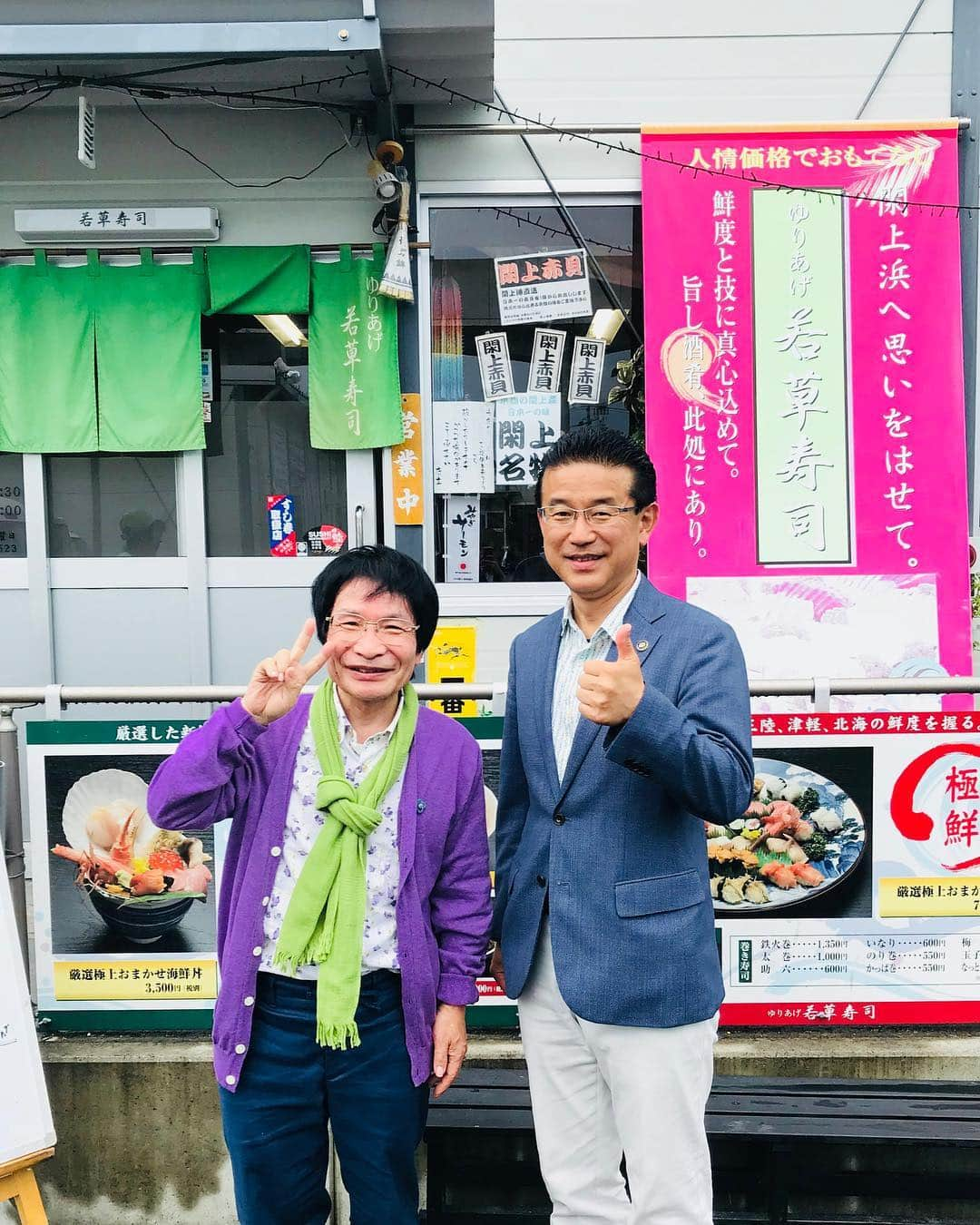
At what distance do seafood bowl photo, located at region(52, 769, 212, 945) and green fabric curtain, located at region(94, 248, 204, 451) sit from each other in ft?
11.3

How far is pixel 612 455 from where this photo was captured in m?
2.27

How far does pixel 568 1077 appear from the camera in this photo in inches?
94.4

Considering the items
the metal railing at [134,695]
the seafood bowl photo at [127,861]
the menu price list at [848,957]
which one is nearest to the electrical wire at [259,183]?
the metal railing at [134,695]

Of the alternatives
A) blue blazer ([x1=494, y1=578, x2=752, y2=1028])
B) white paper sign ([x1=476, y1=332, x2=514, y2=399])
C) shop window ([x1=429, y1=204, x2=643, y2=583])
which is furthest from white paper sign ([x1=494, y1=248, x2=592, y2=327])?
blue blazer ([x1=494, y1=578, x2=752, y2=1028])

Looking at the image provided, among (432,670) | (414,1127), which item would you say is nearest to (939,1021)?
(414,1127)

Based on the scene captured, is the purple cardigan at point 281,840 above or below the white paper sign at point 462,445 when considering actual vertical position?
below

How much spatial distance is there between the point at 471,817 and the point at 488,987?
4.80 feet

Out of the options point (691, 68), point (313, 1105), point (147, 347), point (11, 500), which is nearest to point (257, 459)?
point (147, 347)

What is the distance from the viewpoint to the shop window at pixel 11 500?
6602mm

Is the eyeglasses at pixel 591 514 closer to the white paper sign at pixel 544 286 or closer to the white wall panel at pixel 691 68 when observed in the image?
the white paper sign at pixel 544 286

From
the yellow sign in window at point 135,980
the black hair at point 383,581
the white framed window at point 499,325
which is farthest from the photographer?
the white framed window at point 499,325

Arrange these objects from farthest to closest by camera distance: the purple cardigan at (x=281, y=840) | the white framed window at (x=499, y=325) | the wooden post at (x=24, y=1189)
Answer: the white framed window at (x=499, y=325)
the wooden post at (x=24, y=1189)
the purple cardigan at (x=281, y=840)

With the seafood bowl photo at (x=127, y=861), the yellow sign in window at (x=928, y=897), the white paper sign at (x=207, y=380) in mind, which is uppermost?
the white paper sign at (x=207, y=380)

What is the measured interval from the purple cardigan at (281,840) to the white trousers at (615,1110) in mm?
233
